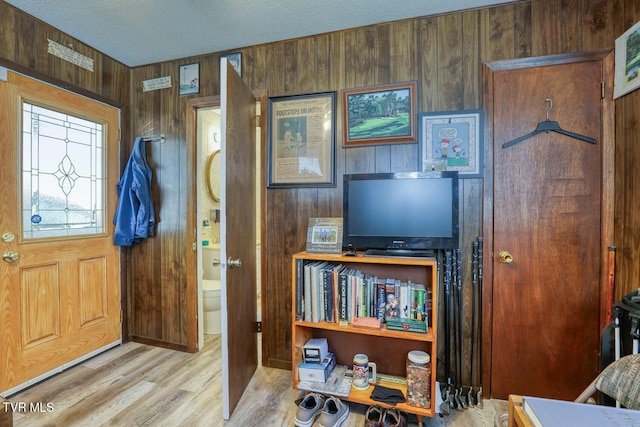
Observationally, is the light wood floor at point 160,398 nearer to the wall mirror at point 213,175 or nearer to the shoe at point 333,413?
the shoe at point 333,413

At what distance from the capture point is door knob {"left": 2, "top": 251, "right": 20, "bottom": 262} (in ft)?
5.93

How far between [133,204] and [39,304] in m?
0.91

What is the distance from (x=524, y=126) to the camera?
1764mm

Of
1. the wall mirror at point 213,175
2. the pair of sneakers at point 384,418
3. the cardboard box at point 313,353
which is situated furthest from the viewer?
the wall mirror at point 213,175

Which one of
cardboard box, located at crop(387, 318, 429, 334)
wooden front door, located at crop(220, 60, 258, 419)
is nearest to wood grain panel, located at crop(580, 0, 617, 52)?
cardboard box, located at crop(387, 318, 429, 334)

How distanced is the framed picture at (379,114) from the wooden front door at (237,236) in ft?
2.30

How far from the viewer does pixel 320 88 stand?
209cm

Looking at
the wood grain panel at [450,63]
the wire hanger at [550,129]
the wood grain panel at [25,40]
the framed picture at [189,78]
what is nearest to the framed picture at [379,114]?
the wood grain panel at [450,63]

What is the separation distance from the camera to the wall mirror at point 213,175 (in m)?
3.25

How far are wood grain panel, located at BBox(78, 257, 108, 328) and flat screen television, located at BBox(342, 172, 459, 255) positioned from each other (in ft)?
6.84

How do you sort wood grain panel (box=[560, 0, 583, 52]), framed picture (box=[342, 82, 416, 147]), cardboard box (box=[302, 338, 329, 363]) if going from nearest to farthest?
wood grain panel (box=[560, 0, 583, 52])
cardboard box (box=[302, 338, 329, 363])
framed picture (box=[342, 82, 416, 147])

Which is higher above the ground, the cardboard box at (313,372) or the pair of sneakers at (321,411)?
the cardboard box at (313,372)

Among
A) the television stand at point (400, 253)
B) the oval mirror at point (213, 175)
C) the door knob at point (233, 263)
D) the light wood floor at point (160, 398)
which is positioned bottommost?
the light wood floor at point (160, 398)

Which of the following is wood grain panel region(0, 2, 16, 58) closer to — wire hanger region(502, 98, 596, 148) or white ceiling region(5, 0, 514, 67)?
white ceiling region(5, 0, 514, 67)
